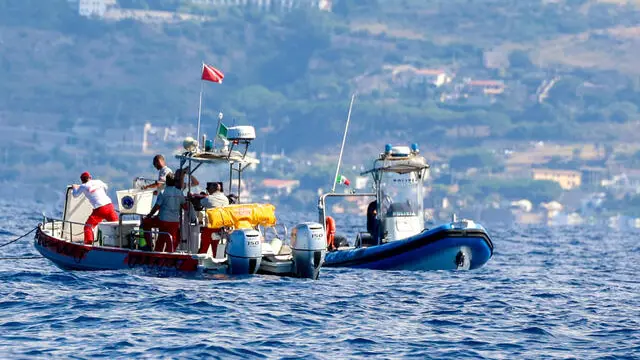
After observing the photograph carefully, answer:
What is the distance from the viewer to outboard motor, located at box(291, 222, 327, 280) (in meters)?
33.2

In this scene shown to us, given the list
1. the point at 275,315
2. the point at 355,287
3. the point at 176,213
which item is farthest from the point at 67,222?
the point at 275,315

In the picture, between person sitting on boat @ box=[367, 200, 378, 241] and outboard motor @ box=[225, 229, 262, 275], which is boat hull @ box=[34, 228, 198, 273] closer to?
outboard motor @ box=[225, 229, 262, 275]

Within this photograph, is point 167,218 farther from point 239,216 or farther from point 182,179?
point 239,216

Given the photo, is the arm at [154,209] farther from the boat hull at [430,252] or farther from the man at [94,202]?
the boat hull at [430,252]

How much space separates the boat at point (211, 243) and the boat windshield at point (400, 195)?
6426 mm

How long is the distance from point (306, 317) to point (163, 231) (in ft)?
20.6

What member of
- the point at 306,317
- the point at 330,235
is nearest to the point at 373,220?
the point at 330,235

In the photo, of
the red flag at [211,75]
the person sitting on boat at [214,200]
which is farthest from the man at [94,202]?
the red flag at [211,75]

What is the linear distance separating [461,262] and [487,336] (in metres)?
12.4

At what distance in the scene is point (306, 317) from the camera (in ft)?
93.9

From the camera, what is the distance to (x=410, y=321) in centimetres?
2867

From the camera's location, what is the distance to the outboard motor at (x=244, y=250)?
32562 mm

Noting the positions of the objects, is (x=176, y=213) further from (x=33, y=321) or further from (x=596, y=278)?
(x=596, y=278)

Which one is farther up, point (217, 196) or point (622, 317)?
point (217, 196)
